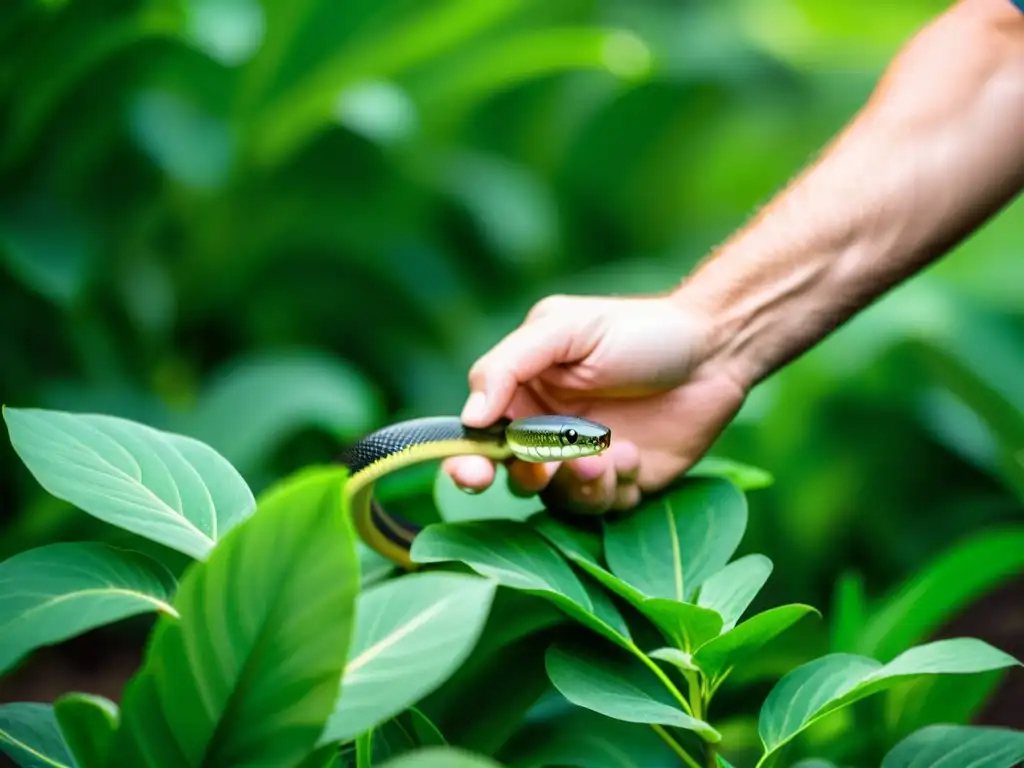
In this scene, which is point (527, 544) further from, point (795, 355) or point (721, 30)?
point (721, 30)

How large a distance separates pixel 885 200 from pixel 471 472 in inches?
31.3

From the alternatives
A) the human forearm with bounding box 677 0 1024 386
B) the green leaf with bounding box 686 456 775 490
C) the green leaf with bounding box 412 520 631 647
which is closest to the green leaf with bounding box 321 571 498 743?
the green leaf with bounding box 412 520 631 647

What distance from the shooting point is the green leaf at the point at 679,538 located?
117 cm

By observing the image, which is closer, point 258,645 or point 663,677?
point 258,645

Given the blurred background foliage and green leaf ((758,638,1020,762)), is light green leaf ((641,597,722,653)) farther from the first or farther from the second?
the blurred background foliage

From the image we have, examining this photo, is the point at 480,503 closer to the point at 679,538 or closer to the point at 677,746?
the point at 679,538

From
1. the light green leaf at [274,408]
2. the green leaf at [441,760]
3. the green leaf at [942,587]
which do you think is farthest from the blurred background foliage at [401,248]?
the green leaf at [441,760]

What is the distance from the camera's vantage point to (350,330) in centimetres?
336

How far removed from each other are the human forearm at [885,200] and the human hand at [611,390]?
80mm

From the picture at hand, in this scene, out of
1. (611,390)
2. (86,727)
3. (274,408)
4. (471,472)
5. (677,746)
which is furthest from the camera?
(274,408)

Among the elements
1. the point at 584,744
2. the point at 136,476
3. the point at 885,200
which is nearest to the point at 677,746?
the point at 584,744

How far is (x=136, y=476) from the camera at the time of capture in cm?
98

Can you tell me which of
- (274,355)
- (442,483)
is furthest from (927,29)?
(274,355)

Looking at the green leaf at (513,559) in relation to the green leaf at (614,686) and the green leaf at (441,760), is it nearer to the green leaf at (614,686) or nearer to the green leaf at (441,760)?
the green leaf at (614,686)
